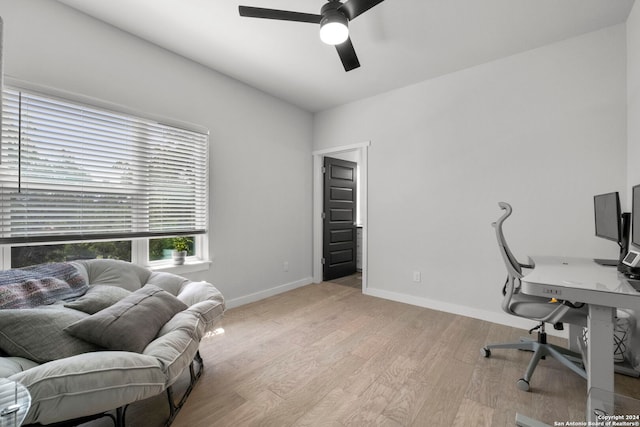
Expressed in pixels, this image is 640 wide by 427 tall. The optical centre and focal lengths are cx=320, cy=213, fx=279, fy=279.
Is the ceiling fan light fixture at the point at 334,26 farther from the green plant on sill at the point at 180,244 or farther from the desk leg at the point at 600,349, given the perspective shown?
the green plant on sill at the point at 180,244

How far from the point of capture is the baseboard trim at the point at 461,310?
2661 millimetres

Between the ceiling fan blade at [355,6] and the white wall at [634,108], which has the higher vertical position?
the ceiling fan blade at [355,6]

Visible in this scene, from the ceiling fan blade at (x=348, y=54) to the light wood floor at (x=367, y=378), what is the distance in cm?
234

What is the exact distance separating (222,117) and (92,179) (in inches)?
56.2

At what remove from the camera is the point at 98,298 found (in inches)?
65.1

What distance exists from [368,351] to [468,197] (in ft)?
6.25

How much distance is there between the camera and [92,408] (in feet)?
3.51

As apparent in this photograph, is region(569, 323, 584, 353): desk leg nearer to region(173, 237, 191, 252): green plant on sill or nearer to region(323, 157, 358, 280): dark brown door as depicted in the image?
region(323, 157, 358, 280): dark brown door

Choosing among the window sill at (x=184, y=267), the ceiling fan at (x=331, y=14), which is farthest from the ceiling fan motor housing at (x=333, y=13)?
the window sill at (x=184, y=267)

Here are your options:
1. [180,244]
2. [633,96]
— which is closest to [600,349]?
[633,96]

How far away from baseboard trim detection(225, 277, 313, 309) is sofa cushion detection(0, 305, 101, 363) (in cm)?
193

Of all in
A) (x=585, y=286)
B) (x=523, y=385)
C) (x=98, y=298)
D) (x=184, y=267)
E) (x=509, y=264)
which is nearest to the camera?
(x=585, y=286)

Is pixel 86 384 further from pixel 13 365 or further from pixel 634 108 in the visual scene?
pixel 634 108

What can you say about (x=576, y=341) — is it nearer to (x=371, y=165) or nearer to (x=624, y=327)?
(x=624, y=327)
